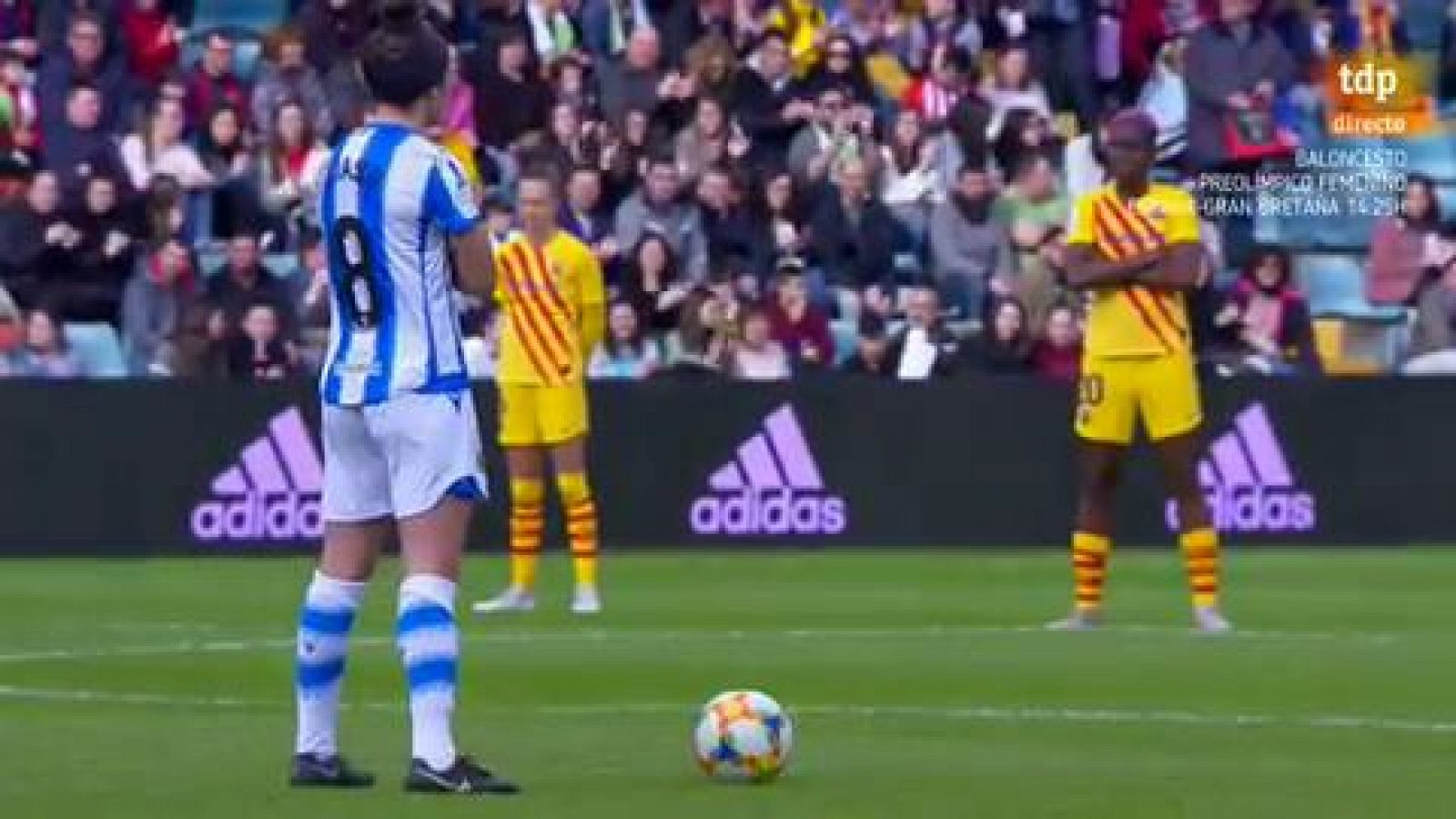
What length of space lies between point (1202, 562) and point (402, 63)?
864 centimetres

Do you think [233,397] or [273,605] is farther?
[233,397]

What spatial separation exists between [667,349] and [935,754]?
564 inches

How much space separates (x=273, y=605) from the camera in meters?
21.5

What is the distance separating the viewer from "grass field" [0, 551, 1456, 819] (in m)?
11.8

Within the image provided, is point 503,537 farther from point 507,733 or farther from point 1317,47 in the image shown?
point 507,733

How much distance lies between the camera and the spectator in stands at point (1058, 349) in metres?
27.6

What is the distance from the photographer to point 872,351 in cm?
2769

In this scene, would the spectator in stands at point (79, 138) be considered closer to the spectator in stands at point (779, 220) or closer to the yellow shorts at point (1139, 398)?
the spectator in stands at point (779, 220)

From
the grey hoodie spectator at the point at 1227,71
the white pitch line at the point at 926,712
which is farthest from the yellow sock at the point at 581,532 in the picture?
the grey hoodie spectator at the point at 1227,71

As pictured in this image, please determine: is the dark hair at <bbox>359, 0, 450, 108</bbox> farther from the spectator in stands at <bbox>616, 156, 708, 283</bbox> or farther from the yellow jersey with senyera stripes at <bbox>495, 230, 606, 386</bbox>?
the spectator in stands at <bbox>616, 156, 708, 283</bbox>

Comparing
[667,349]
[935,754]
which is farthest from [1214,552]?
[667,349]

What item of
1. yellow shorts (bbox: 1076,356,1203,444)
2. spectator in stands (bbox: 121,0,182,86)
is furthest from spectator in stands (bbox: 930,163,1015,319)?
yellow shorts (bbox: 1076,356,1203,444)

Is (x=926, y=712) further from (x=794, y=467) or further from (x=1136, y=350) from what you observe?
(x=794, y=467)

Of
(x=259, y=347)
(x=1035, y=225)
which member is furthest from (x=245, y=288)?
(x=1035, y=225)
